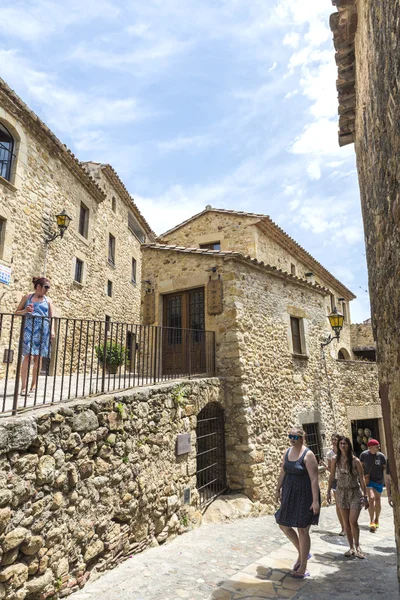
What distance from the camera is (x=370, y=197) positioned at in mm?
4340

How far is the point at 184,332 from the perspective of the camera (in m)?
8.73

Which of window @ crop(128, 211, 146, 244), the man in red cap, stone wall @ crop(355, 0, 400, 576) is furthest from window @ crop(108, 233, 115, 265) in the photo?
stone wall @ crop(355, 0, 400, 576)

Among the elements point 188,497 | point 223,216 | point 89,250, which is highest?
point 223,216

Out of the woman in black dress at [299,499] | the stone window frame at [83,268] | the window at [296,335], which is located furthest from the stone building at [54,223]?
the woman in black dress at [299,499]

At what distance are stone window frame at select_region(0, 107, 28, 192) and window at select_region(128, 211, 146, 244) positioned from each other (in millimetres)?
8118

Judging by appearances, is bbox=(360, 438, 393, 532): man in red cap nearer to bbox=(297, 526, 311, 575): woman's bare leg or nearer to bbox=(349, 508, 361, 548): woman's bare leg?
bbox=(349, 508, 361, 548): woman's bare leg

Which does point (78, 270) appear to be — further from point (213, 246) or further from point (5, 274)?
point (213, 246)

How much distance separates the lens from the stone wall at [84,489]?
314cm

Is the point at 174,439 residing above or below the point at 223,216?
below

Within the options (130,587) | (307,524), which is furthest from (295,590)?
(130,587)

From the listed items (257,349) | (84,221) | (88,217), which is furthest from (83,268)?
(257,349)

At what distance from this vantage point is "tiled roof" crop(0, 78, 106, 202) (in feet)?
32.6

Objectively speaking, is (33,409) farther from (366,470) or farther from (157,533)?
(366,470)

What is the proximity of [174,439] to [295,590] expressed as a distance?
8.95ft
